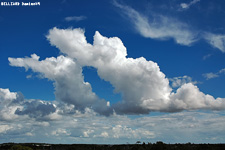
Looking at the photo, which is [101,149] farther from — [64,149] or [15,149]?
[15,149]

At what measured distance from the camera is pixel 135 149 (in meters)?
134

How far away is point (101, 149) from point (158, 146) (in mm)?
75863

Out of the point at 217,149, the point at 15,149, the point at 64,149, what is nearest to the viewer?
the point at 15,149

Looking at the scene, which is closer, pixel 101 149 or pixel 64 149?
pixel 101 149

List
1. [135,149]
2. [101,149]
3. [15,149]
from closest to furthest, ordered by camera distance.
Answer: [15,149]
[135,149]
[101,149]

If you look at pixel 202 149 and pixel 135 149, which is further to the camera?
pixel 135 149

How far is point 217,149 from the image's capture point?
119000mm

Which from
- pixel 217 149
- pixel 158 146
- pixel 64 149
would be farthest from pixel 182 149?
pixel 64 149

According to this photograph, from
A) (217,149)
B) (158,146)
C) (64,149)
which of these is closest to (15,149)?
(158,146)

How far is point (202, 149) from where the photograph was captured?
12575 centimetres

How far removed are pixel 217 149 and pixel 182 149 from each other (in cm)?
3082

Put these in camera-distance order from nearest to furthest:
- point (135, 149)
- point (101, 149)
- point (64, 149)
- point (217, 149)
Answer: point (217, 149)
point (135, 149)
point (101, 149)
point (64, 149)

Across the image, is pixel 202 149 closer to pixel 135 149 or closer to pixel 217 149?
pixel 217 149

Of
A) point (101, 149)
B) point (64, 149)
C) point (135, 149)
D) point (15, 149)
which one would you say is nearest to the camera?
point (15, 149)
